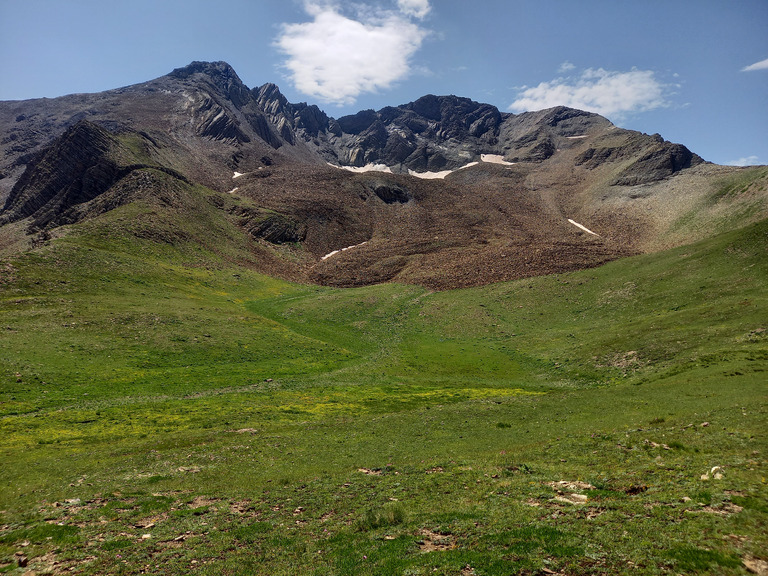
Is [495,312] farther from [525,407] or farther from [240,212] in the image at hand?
[240,212]

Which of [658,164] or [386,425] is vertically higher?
[658,164]

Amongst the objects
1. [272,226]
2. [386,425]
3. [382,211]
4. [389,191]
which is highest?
[389,191]

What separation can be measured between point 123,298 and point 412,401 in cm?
5540

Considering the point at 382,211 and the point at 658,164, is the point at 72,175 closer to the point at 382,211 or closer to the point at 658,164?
the point at 382,211

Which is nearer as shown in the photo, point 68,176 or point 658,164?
point 68,176

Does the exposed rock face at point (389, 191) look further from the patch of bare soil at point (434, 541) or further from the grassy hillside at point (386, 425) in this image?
the patch of bare soil at point (434, 541)

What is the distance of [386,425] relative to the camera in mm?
34062

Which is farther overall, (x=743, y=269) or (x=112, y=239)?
(x=112, y=239)

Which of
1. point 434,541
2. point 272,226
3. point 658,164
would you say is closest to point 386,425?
point 434,541

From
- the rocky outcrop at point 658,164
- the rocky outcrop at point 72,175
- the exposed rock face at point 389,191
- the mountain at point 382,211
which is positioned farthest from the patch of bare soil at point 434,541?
the rocky outcrop at point 658,164

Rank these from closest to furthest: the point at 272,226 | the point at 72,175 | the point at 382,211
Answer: the point at 72,175 < the point at 272,226 < the point at 382,211

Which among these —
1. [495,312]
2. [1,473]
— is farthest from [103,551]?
[495,312]

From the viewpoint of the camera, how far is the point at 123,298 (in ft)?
221

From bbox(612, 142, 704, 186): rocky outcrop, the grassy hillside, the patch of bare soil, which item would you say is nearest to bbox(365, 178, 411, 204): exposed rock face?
bbox(612, 142, 704, 186): rocky outcrop
